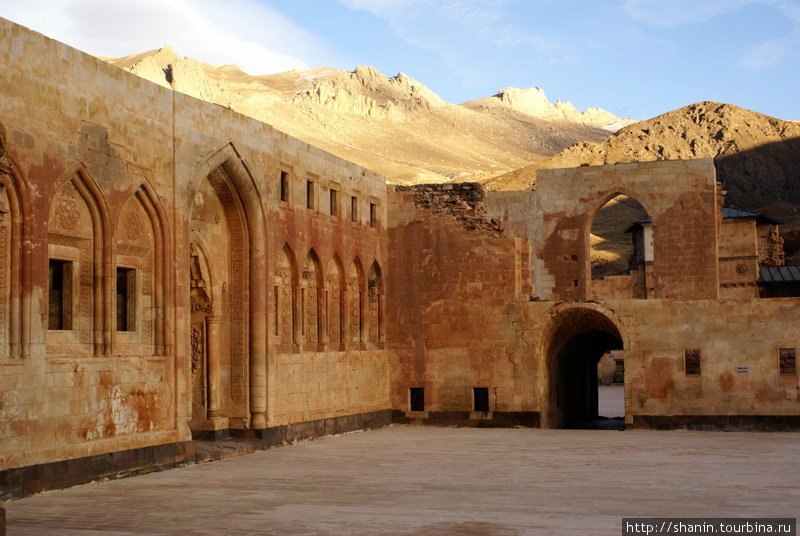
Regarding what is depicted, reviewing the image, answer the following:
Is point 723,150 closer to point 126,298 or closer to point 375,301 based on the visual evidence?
point 375,301

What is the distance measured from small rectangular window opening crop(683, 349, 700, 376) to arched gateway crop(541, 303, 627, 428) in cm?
137

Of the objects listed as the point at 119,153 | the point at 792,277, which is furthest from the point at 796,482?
the point at 792,277

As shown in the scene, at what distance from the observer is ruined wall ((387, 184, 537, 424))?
78.0 feet

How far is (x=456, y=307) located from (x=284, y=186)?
614 cm

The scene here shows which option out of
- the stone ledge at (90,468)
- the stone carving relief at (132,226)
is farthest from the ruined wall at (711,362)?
the stone carving relief at (132,226)

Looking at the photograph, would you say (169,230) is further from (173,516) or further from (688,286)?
(688,286)

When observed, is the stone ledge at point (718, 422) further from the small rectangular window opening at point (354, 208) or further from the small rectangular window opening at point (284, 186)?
the small rectangular window opening at point (284, 186)

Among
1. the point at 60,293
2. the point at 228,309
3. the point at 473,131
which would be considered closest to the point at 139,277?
the point at 60,293

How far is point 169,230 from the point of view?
15.8 meters

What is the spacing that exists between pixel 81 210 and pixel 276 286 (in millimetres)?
5924

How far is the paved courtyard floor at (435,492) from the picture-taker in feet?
33.0

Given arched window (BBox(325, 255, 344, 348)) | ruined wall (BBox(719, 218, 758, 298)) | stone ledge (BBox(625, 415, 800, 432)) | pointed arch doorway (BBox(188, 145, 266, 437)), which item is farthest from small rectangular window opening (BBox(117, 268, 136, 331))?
ruined wall (BBox(719, 218, 758, 298))

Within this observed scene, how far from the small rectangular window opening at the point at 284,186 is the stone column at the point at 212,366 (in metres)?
2.89

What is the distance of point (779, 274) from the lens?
43.8m
